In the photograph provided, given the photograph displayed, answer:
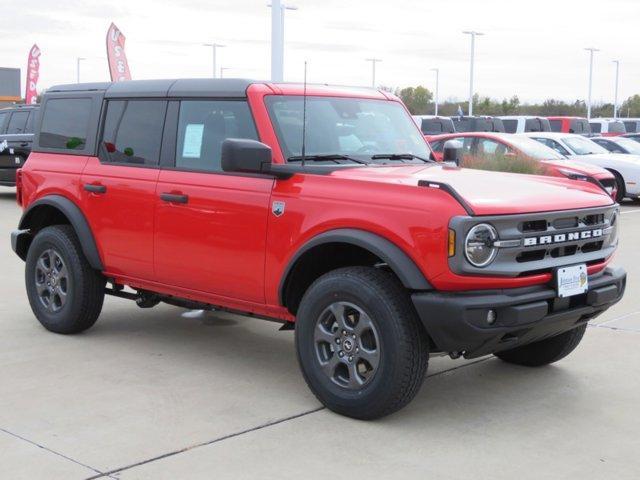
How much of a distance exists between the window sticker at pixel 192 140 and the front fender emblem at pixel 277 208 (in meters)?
0.85

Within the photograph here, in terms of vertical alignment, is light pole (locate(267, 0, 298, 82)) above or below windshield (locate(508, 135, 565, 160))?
above

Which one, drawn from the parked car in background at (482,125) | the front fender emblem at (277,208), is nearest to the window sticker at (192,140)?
the front fender emblem at (277,208)

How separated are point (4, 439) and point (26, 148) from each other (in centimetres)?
1425

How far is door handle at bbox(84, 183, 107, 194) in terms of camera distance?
628 centimetres

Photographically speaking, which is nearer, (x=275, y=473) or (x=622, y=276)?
(x=275, y=473)

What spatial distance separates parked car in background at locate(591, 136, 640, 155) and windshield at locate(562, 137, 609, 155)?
4.58 feet

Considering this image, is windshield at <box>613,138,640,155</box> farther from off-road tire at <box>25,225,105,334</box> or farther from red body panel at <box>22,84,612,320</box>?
off-road tire at <box>25,225,105,334</box>

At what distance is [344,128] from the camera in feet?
19.1

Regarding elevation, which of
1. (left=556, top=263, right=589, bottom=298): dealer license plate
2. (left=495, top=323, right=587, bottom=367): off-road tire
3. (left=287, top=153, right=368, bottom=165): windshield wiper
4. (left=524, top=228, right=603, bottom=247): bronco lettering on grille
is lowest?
(left=495, top=323, right=587, bottom=367): off-road tire

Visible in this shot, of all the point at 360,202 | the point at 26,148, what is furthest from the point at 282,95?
the point at 26,148

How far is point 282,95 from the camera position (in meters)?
5.70

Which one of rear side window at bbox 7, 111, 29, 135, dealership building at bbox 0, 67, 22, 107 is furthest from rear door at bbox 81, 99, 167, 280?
dealership building at bbox 0, 67, 22, 107

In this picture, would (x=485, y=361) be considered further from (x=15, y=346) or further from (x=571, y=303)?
(x=15, y=346)

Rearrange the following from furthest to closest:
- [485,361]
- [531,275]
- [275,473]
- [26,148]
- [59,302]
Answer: [26,148], [59,302], [485,361], [531,275], [275,473]
